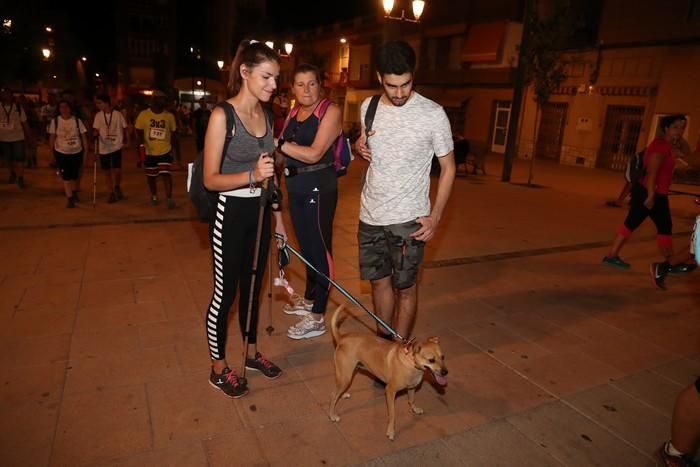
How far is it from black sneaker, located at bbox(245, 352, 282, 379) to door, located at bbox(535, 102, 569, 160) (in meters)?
21.1

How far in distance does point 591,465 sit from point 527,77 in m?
13.1

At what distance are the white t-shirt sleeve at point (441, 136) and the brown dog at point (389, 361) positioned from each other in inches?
45.9

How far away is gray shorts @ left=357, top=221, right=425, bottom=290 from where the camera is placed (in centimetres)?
304

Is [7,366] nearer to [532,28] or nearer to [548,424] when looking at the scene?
[548,424]

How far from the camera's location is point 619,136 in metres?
18.8

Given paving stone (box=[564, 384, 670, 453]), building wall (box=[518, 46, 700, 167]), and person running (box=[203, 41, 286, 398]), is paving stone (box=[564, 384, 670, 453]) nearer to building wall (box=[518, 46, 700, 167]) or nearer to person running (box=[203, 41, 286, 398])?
person running (box=[203, 41, 286, 398])

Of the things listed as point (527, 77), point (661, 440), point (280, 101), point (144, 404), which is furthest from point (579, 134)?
point (144, 404)

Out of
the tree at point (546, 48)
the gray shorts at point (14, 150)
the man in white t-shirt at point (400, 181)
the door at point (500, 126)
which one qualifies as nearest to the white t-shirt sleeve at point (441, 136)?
the man in white t-shirt at point (400, 181)

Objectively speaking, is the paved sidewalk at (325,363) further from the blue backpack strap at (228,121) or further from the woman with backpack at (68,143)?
the blue backpack strap at (228,121)

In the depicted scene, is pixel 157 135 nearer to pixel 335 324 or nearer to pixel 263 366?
pixel 263 366

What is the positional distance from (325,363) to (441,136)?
1945 mm

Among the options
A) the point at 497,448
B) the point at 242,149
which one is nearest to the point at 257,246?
the point at 242,149

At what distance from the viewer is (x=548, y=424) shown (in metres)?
2.98

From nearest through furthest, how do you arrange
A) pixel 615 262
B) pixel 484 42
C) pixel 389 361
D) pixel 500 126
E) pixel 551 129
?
1. pixel 389 361
2. pixel 615 262
3. pixel 551 129
4. pixel 484 42
5. pixel 500 126
